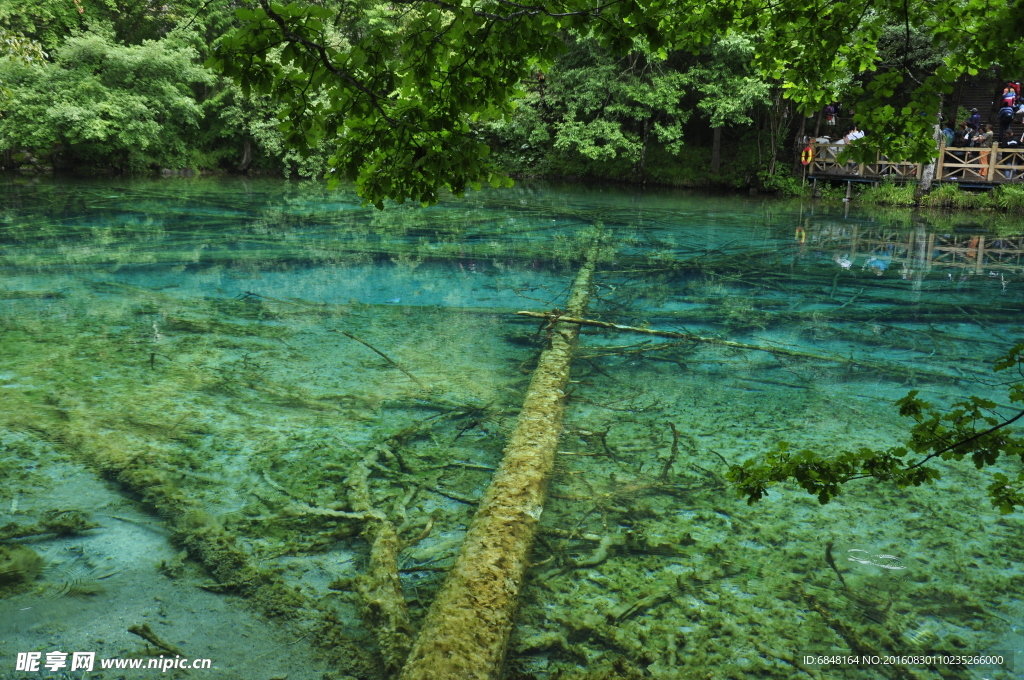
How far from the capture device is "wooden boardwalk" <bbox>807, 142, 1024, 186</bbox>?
720 inches

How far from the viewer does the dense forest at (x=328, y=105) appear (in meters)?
22.3

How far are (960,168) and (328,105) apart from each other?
1745 centimetres

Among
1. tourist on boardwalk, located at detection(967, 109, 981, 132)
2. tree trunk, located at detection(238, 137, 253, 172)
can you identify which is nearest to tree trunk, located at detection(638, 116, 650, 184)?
tourist on boardwalk, located at detection(967, 109, 981, 132)

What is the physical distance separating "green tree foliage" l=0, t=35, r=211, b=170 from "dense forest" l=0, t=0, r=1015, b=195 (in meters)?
0.05

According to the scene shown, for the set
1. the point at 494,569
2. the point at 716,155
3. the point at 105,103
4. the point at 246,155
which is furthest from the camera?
the point at 246,155

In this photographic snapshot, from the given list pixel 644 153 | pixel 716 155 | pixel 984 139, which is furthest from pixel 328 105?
pixel 984 139

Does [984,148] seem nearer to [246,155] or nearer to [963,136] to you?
[963,136]

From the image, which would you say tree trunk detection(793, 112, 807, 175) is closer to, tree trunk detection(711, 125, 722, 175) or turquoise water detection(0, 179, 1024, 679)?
tree trunk detection(711, 125, 722, 175)

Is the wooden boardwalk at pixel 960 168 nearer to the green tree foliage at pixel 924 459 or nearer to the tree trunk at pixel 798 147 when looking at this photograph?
the tree trunk at pixel 798 147

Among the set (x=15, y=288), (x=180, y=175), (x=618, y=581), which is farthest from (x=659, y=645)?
(x=180, y=175)

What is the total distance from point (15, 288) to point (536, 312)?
6298mm

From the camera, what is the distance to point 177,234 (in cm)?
1311

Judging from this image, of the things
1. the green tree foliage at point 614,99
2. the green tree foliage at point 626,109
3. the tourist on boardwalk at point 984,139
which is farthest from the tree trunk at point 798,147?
the tourist on boardwalk at point 984,139

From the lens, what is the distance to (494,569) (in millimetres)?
3129
